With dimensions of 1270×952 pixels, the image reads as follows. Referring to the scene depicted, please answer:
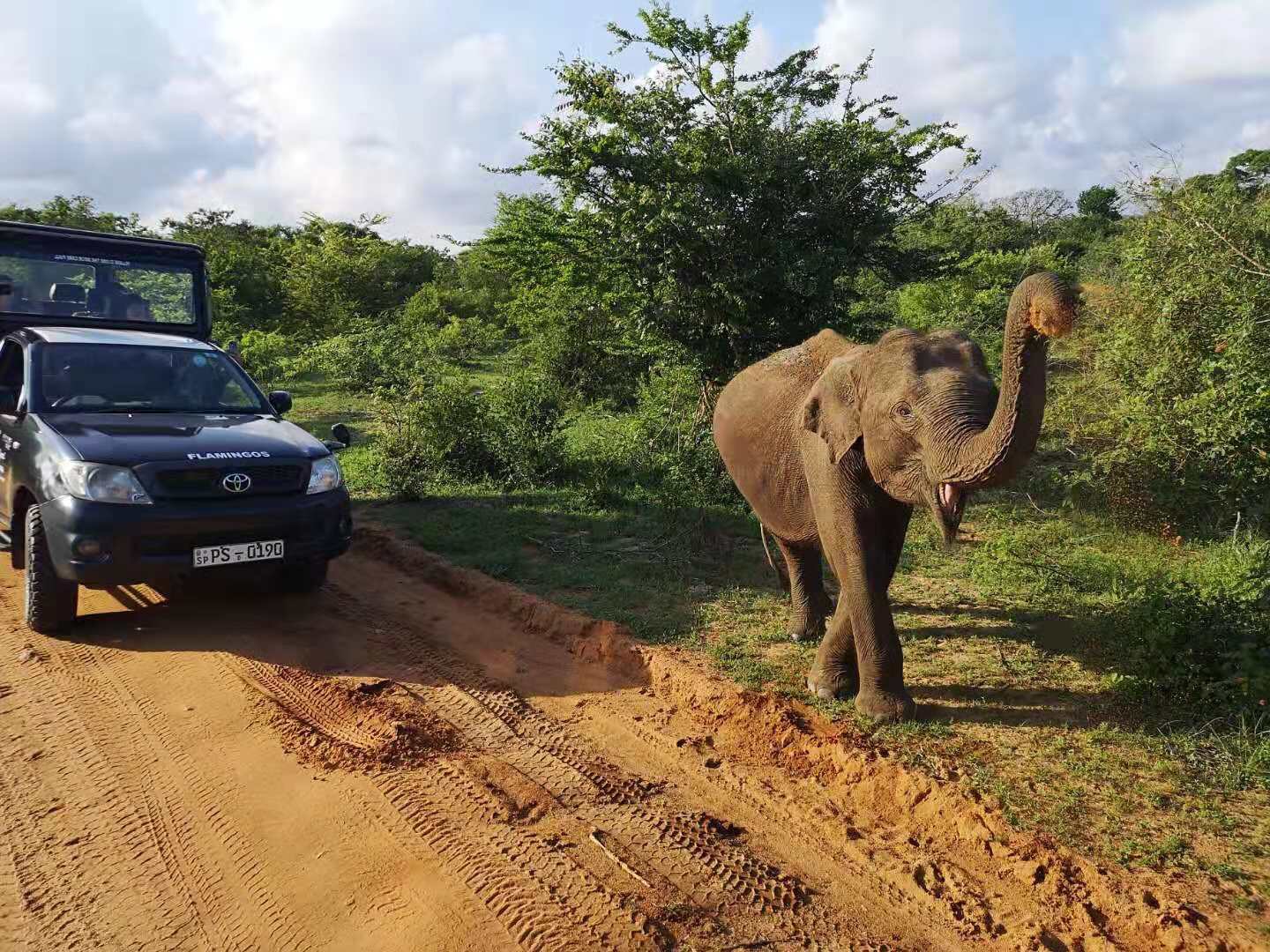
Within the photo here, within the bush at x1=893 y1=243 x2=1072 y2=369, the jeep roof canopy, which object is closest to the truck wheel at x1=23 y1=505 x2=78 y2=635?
the jeep roof canopy

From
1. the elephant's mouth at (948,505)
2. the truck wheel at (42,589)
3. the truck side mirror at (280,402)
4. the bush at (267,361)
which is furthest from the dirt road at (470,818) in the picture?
the bush at (267,361)

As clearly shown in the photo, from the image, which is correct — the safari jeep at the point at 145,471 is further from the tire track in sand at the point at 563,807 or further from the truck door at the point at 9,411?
the tire track in sand at the point at 563,807

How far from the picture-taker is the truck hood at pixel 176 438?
17.4 feet

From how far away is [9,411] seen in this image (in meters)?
6.20

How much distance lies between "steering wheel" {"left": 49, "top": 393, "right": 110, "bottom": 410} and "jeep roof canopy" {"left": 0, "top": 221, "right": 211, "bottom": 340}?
87.7 inches

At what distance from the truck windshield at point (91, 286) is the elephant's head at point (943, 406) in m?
6.94

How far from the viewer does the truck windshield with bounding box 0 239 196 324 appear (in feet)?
25.6

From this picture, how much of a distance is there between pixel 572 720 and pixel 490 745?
527 mm

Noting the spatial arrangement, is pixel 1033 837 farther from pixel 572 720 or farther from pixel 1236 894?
pixel 572 720

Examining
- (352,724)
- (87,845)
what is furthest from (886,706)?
(87,845)

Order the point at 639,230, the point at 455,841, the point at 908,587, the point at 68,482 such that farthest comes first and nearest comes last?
the point at 639,230
the point at 908,587
the point at 68,482
the point at 455,841

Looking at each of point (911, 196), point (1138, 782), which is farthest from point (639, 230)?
point (1138, 782)

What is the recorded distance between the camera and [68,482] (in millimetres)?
5172

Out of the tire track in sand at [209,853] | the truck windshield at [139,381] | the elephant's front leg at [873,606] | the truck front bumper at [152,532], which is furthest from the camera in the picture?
the truck windshield at [139,381]
